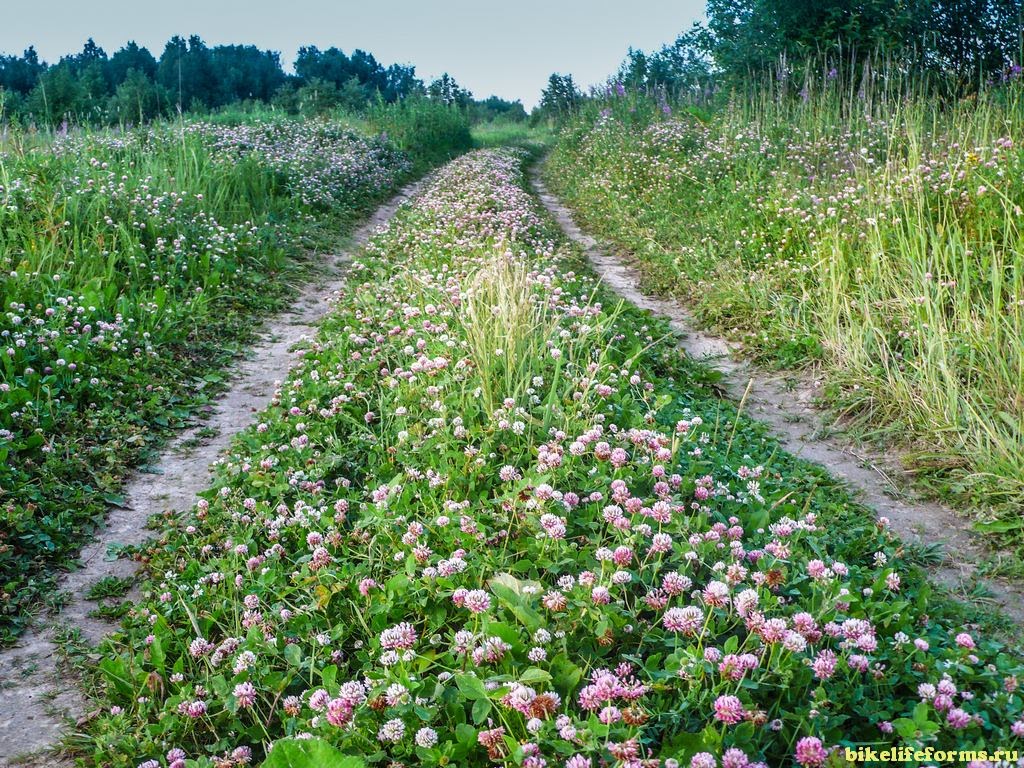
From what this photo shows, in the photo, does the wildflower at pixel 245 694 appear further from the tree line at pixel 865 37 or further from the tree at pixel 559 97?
the tree at pixel 559 97

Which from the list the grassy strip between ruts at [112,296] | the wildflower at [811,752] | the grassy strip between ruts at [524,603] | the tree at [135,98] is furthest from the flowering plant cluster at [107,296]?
the tree at [135,98]

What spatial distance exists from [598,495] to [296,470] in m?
1.81

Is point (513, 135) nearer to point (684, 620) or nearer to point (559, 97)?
point (559, 97)

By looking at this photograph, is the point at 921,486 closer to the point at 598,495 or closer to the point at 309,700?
the point at 598,495

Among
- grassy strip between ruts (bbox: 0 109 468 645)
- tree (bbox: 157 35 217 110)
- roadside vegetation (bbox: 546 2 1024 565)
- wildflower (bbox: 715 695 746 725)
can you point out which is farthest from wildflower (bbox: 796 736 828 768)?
tree (bbox: 157 35 217 110)

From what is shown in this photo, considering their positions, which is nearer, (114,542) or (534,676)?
(534,676)

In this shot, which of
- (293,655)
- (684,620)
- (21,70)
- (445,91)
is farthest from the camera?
(21,70)

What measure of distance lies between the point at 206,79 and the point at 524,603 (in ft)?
175

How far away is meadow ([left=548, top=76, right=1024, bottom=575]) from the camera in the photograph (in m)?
4.71

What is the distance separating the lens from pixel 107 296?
6.48 m

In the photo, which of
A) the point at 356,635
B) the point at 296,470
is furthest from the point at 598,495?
the point at 296,470

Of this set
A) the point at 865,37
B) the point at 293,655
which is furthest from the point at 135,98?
the point at 293,655

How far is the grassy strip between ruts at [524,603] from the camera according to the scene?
2.22 metres

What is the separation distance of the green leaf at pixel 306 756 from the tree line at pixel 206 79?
28701mm
